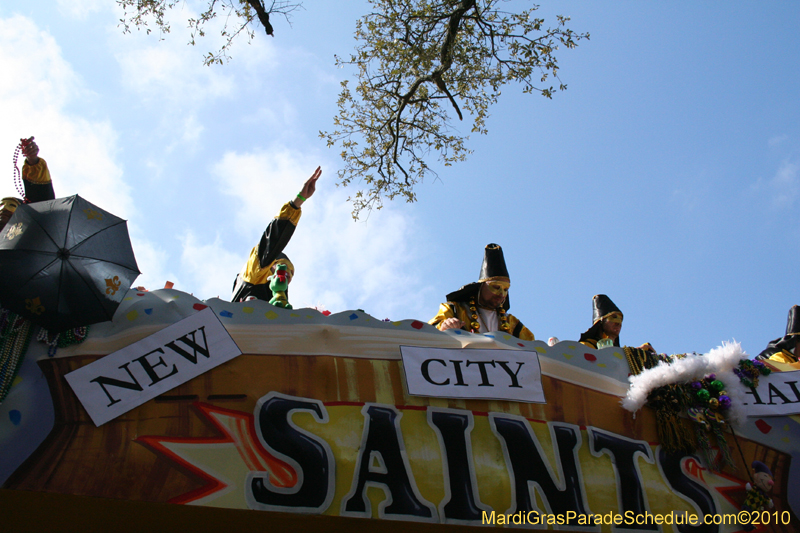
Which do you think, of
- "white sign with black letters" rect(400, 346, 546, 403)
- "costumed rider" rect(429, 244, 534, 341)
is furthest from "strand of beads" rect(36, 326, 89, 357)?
"costumed rider" rect(429, 244, 534, 341)

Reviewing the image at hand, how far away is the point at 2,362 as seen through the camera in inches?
136

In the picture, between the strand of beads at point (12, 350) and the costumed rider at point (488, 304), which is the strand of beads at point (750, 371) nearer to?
the costumed rider at point (488, 304)

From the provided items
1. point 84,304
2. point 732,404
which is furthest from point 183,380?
point 732,404

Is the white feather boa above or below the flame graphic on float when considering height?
above

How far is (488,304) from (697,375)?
204cm

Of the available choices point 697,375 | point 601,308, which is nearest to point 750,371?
point 697,375

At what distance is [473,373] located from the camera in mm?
4203

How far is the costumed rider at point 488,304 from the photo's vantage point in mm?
6027

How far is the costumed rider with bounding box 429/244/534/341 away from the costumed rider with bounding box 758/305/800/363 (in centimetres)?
230

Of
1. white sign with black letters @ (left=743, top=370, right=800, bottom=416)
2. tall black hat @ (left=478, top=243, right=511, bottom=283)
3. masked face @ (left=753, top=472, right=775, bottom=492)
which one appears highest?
tall black hat @ (left=478, top=243, right=511, bottom=283)

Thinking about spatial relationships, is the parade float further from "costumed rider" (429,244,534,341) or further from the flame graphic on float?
"costumed rider" (429,244,534,341)

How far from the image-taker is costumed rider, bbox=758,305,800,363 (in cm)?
603

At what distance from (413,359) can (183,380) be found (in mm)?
1385

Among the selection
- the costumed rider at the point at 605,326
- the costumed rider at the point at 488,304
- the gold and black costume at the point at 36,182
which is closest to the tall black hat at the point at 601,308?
the costumed rider at the point at 605,326
